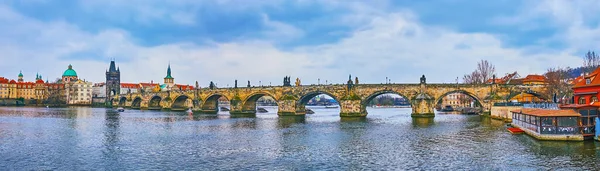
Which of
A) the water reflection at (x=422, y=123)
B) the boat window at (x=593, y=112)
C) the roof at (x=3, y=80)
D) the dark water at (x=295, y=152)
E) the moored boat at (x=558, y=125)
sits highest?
the roof at (x=3, y=80)

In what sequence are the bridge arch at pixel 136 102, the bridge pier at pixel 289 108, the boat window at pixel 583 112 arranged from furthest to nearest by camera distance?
the bridge arch at pixel 136 102, the bridge pier at pixel 289 108, the boat window at pixel 583 112

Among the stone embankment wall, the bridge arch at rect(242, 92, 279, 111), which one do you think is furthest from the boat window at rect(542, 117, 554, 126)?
the bridge arch at rect(242, 92, 279, 111)

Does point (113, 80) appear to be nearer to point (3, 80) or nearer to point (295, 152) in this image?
point (3, 80)

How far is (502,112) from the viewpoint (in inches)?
2147

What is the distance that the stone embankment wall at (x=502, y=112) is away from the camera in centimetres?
5156

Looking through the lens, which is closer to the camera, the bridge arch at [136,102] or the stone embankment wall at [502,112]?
the stone embankment wall at [502,112]

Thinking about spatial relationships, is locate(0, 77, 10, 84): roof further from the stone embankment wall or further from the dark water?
the stone embankment wall

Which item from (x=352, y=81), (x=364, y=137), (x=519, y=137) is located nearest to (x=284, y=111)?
(x=352, y=81)

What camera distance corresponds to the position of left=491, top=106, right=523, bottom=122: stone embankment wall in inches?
2030

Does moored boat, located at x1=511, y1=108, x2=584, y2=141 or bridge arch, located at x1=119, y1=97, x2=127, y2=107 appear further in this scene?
bridge arch, located at x1=119, y1=97, x2=127, y2=107

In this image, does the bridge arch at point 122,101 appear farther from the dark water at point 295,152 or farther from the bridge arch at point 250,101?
the dark water at point 295,152

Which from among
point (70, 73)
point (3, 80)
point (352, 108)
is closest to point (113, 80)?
point (70, 73)

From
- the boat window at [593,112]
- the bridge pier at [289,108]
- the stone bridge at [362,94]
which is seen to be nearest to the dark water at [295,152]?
the boat window at [593,112]

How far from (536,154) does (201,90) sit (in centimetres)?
7692
